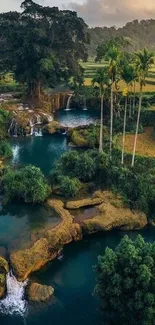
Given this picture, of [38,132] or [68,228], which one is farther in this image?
[38,132]

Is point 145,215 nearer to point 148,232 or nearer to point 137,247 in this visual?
point 148,232

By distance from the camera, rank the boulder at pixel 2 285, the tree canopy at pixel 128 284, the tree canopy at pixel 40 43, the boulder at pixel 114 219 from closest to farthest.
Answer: the tree canopy at pixel 128 284, the boulder at pixel 2 285, the boulder at pixel 114 219, the tree canopy at pixel 40 43

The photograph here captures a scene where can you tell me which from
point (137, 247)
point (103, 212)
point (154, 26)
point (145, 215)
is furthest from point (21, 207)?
point (154, 26)

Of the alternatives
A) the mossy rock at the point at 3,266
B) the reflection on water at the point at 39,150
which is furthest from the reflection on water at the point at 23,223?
the reflection on water at the point at 39,150

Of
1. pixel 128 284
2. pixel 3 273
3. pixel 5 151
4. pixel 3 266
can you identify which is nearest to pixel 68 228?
pixel 3 266

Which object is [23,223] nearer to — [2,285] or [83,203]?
[83,203]

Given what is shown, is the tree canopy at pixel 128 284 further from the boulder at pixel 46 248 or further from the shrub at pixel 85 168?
the shrub at pixel 85 168
